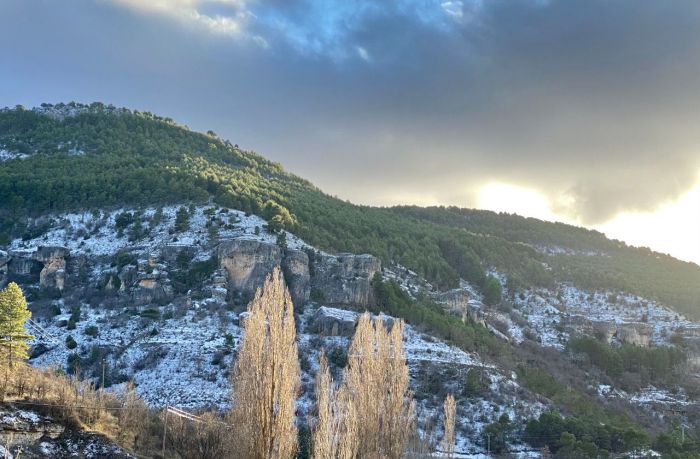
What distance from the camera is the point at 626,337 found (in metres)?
87.1

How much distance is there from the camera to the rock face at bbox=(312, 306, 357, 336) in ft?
201

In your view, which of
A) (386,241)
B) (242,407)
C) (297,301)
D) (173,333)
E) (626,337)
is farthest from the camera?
(386,241)

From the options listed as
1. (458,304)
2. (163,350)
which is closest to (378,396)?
(163,350)

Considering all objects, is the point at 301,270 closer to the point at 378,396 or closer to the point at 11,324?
the point at 378,396

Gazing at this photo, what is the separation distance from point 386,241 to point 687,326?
37.2 meters

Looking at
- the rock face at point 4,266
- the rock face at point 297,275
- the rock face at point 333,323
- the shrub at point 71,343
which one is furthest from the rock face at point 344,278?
the rock face at point 4,266

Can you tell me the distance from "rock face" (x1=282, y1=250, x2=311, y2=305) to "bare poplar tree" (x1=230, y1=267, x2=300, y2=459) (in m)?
36.2

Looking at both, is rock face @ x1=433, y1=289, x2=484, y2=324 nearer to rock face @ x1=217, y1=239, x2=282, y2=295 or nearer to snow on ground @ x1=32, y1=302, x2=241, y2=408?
rock face @ x1=217, y1=239, x2=282, y2=295

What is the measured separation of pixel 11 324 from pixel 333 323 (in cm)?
2874

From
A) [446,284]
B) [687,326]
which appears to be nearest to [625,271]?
[687,326]

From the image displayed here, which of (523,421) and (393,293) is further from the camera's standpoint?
(393,293)

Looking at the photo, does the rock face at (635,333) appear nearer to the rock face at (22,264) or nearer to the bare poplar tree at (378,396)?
the bare poplar tree at (378,396)

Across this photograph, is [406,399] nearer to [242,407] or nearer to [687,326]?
[242,407]

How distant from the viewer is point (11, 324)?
126 feet
